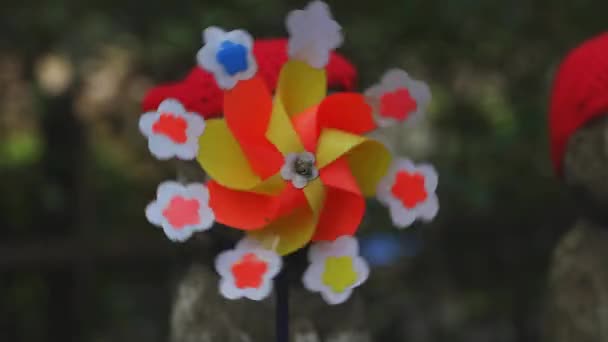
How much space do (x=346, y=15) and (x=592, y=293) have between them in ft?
2.54

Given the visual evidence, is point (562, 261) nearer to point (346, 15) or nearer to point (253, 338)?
point (253, 338)

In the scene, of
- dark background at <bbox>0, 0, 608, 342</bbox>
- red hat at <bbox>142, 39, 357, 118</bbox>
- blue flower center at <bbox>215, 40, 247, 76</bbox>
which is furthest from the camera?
dark background at <bbox>0, 0, 608, 342</bbox>

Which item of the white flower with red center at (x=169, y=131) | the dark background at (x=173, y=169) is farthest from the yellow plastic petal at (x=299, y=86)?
the dark background at (x=173, y=169)

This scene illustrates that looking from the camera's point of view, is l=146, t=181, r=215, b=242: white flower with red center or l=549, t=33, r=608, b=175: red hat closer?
l=146, t=181, r=215, b=242: white flower with red center

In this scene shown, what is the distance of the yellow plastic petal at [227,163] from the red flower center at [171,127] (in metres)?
0.04

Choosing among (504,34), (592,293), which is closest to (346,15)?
(504,34)

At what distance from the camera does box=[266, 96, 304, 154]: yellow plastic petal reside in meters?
0.94

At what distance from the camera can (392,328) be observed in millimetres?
1990

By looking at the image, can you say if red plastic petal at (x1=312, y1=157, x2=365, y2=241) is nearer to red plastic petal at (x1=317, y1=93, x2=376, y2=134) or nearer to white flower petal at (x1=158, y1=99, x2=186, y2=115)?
red plastic petal at (x1=317, y1=93, x2=376, y2=134)

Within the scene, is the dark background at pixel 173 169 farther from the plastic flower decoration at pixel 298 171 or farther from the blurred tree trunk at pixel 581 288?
the plastic flower decoration at pixel 298 171

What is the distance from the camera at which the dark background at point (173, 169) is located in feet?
5.54

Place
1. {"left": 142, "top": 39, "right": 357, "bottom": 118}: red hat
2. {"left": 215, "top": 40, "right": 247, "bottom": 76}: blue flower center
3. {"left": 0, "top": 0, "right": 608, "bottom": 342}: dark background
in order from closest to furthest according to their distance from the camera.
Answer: {"left": 215, "top": 40, "right": 247, "bottom": 76}: blue flower center
{"left": 142, "top": 39, "right": 357, "bottom": 118}: red hat
{"left": 0, "top": 0, "right": 608, "bottom": 342}: dark background

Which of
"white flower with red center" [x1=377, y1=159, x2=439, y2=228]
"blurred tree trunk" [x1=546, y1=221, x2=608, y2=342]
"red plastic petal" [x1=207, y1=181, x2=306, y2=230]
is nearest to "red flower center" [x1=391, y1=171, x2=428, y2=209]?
"white flower with red center" [x1=377, y1=159, x2=439, y2=228]

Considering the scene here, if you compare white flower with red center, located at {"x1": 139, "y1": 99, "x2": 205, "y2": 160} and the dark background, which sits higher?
white flower with red center, located at {"x1": 139, "y1": 99, "x2": 205, "y2": 160}
